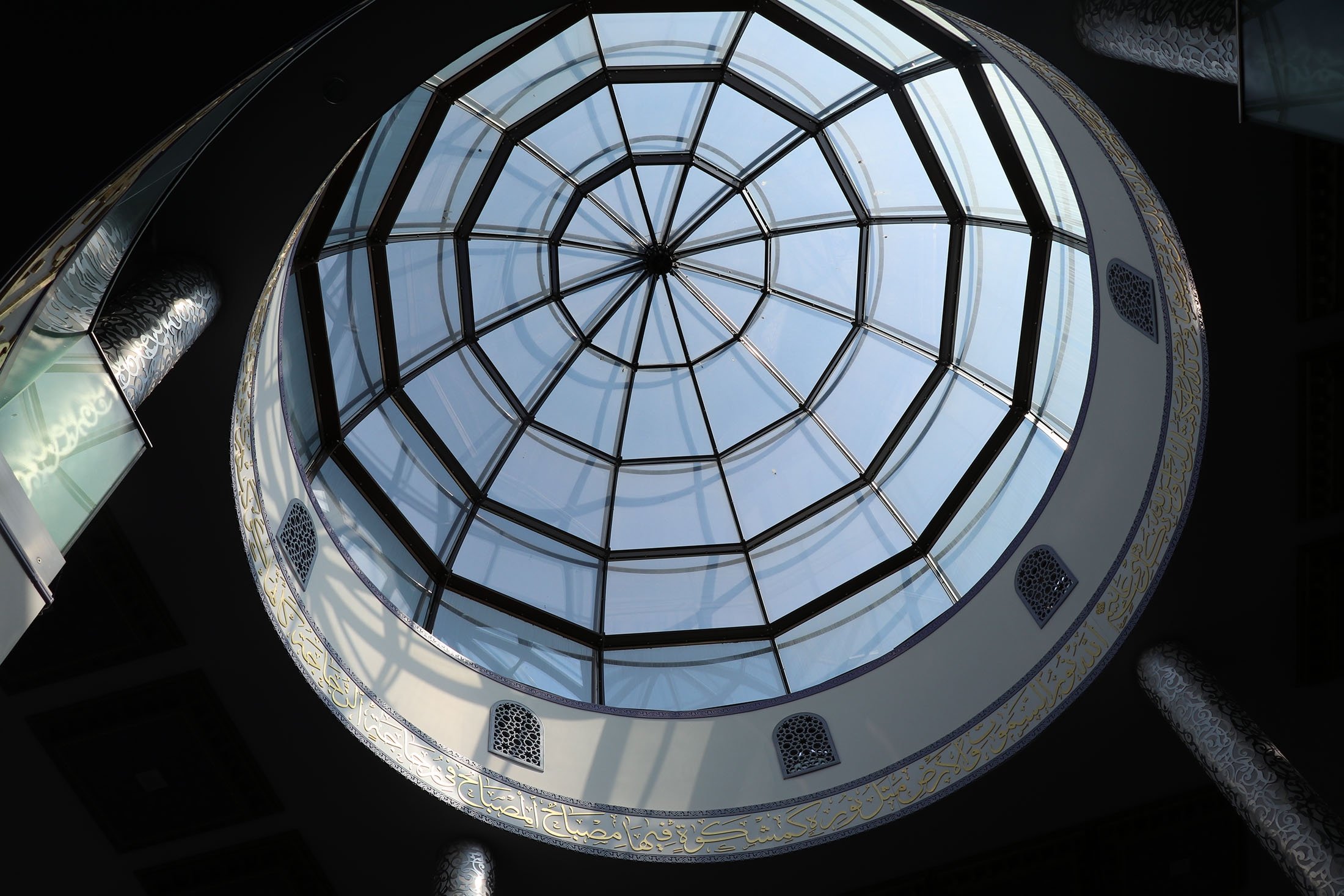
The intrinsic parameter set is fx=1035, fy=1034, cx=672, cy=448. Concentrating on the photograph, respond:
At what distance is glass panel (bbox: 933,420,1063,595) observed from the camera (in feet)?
28.7

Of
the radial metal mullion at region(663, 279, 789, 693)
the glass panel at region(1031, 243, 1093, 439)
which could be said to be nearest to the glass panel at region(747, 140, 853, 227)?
the radial metal mullion at region(663, 279, 789, 693)

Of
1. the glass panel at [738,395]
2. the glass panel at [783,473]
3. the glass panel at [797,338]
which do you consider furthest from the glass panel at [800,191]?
the glass panel at [783,473]

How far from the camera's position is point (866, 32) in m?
7.73

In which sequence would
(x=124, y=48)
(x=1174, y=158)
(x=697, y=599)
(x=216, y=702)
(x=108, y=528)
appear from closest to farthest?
1. (x=124, y=48)
2. (x=1174, y=158)
3. (x=108, y=528)
4. (x=216, y=702)
5. (x=697, y=599)

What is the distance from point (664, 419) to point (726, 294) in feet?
4.78

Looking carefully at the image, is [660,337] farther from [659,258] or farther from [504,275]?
[504,275]

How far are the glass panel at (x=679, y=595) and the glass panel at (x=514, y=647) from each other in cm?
59

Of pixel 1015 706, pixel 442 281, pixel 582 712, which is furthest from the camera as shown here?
pixel 442 281

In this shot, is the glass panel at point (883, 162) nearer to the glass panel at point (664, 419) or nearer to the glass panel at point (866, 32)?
the glass panel at point (866, 32)

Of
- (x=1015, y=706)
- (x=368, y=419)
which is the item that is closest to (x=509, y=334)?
(x=368, y=419)

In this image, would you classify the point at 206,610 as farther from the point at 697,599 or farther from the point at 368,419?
the point at 697,599

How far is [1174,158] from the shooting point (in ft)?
20.0

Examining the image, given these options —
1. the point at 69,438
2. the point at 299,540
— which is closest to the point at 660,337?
A: the point at 299,540

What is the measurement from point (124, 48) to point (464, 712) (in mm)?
6092
